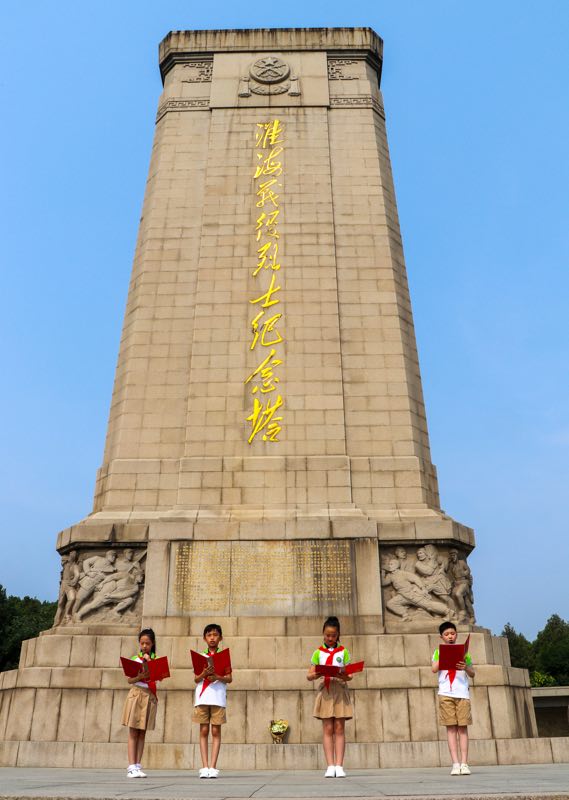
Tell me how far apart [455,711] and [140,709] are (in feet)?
11.8

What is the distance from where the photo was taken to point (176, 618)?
13.2m

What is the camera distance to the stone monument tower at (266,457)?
12039 mm

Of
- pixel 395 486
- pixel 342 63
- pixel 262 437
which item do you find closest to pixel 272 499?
pixel 262 437

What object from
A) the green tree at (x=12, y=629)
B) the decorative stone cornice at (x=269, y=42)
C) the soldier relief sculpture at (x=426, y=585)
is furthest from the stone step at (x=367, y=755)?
the green tree at (x=12, y=629)

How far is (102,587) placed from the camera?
535 inches

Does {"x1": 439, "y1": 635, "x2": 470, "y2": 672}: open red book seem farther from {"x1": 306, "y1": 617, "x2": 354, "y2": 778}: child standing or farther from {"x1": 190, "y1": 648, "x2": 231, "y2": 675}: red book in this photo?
{"x1": 190, "y1": 648, "x2": 231, "y2": 675}: red book

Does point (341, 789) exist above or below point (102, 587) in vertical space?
below

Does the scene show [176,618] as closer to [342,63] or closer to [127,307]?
[127,307]

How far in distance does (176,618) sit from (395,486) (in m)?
5.08

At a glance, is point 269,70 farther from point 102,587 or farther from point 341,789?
point 341,789

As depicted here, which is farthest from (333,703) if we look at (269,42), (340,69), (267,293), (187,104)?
(269,42)

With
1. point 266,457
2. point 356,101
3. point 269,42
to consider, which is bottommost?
point 266,457

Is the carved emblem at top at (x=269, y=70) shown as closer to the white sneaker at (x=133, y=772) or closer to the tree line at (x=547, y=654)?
the white sneaker at (x=133, y=772)

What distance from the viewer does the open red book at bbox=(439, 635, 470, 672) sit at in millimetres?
8188
